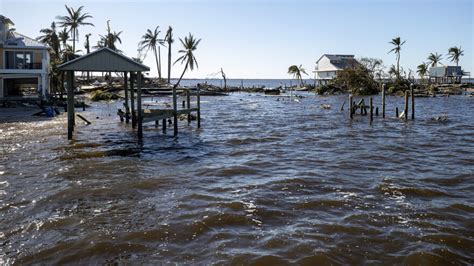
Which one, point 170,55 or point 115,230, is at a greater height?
point 170,55

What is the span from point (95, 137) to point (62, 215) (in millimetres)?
13280

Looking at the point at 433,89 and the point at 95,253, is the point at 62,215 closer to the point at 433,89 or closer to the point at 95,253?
the point at 95,253

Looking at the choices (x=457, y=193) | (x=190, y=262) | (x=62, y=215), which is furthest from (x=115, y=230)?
(x=457, y=193)

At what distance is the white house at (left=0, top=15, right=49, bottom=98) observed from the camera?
4009cm

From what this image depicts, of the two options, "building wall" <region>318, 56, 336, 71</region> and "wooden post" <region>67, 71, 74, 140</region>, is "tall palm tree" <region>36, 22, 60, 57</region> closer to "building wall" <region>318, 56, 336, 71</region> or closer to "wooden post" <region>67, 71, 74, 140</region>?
"wooden post" <region>67, 71, 74, 140</region>

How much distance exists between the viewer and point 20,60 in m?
41.6

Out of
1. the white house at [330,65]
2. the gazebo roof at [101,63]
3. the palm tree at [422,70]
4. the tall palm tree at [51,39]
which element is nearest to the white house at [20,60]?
the tall palm tree at [51,39]

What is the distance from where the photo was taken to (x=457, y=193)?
40.7ft

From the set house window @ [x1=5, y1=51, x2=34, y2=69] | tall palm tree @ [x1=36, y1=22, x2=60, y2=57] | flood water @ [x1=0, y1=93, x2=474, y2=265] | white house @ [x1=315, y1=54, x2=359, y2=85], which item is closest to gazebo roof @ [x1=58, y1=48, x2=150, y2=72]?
flood water @ [x1=0, y1=93, x2=474, y2=265]

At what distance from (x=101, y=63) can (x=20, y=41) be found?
28.0m

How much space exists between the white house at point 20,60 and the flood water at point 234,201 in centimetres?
2136

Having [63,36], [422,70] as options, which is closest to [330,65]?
[422,70]

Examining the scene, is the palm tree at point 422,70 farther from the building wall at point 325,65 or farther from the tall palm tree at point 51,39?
the tall palm tree at point 51,39

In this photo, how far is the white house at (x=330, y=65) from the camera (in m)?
92.4
